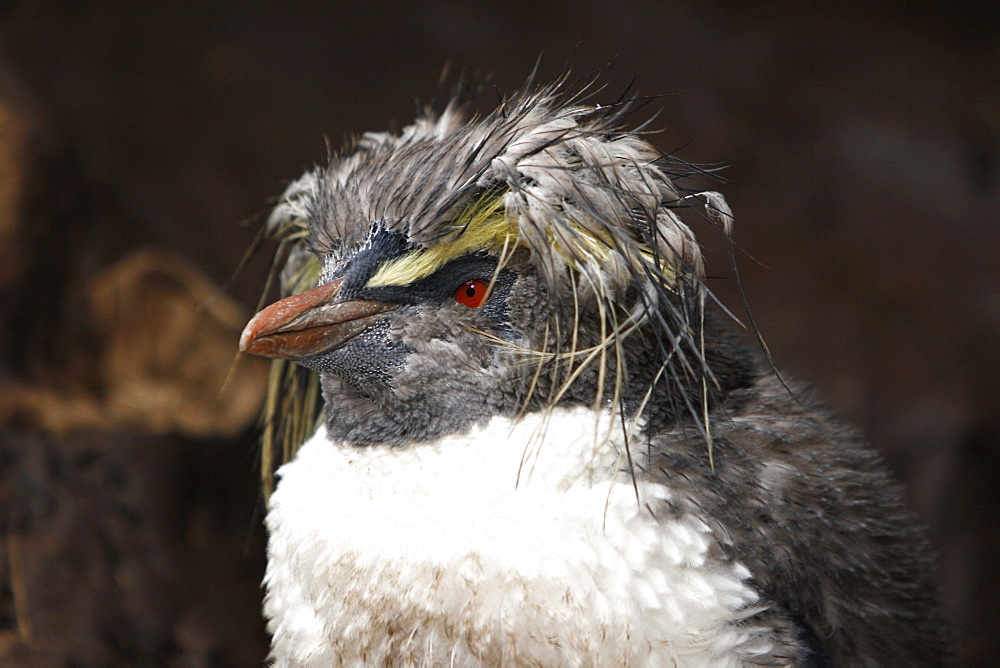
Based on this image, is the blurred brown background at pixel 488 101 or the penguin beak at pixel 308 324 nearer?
the penguin beak at pixel 308 324

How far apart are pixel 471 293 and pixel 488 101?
1.73 metres

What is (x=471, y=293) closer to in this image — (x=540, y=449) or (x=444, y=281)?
(x=444, y=281)

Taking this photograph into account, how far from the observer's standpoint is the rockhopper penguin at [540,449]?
1058 millimetres

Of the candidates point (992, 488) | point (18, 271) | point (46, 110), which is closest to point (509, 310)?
point (18, 271)

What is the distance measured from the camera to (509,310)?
113 centimetres

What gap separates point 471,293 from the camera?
115 centimetres

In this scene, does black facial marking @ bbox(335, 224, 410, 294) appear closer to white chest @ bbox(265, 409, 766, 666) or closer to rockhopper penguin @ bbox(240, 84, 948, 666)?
rockhopper penguin @ bbox(240, 84, 948, 666)

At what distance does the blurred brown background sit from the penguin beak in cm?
123

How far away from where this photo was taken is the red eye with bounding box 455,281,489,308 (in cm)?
114

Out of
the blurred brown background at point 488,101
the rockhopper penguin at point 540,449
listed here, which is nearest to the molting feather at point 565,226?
the rockhopper penguin at point 540,449

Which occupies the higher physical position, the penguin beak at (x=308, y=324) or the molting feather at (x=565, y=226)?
the molting feather at (x=565, y=226)

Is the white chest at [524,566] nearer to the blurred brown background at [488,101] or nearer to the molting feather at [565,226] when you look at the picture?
the molting feather at [565,226]

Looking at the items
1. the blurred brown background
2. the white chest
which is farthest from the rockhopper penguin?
the blurred brown background

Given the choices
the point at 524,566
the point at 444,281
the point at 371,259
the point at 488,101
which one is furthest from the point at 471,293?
the point at 488,101
